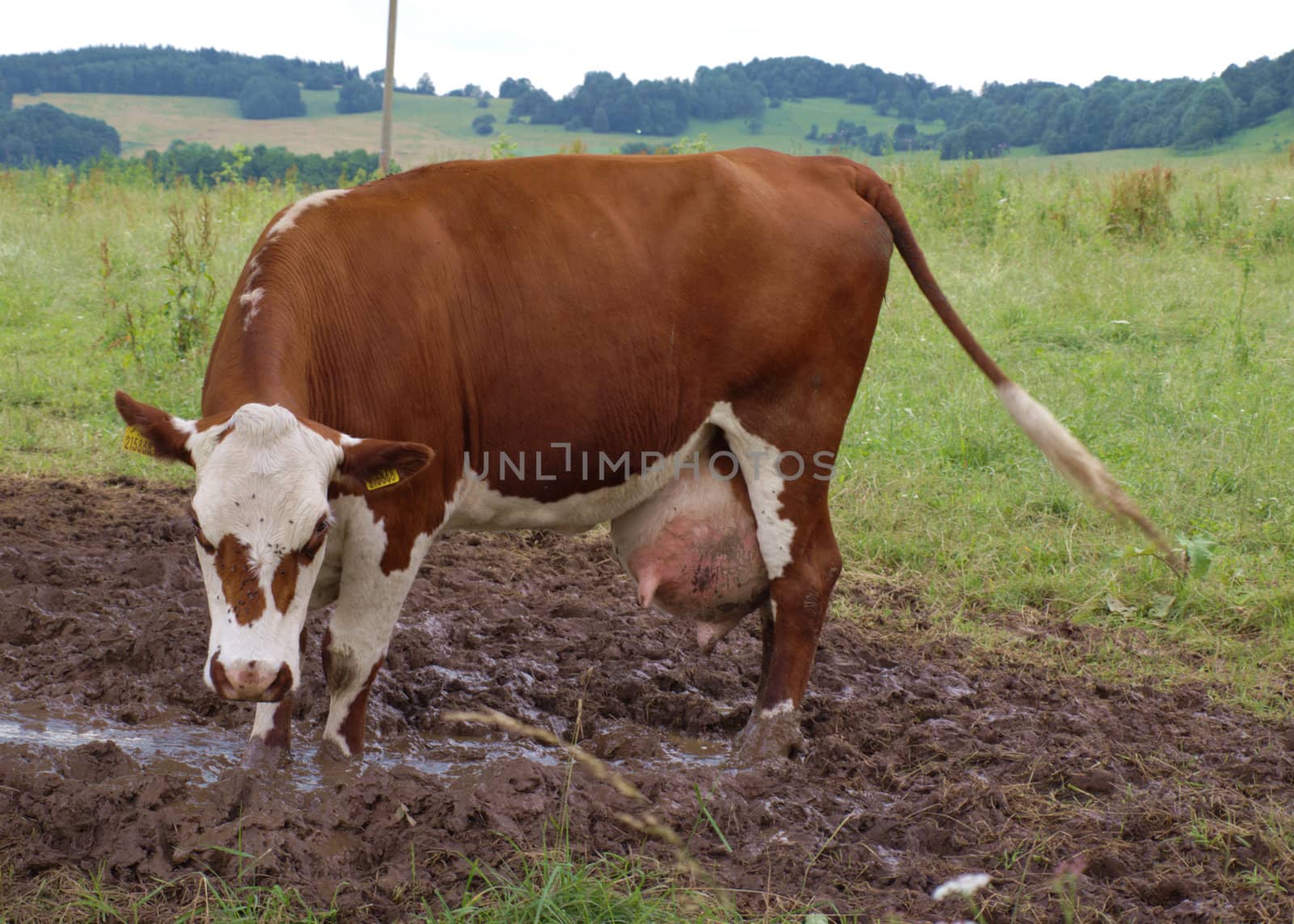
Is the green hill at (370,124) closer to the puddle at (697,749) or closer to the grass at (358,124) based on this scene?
the grass at (358,124)

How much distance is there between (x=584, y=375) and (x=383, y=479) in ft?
3.09

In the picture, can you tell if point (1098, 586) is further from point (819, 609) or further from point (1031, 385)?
point (1031, 385)

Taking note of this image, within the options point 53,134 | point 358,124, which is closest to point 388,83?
point 53,134

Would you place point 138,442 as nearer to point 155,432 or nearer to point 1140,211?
point 155,432

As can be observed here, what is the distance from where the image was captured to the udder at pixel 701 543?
434 centimetres

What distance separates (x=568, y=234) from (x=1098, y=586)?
10.3 feet

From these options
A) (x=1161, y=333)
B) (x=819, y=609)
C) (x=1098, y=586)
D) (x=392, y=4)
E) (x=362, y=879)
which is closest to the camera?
(x=362, y=879)

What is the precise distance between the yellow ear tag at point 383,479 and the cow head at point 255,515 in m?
0.06

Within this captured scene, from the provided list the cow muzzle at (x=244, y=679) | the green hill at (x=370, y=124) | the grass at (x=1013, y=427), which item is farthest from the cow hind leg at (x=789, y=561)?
the green hill at (x=370, y=124)

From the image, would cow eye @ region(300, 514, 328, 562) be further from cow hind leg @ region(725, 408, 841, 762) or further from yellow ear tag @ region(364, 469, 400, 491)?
cow hind leg @ region(725, 408, 841, 762)

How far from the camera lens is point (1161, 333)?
9.46 meters

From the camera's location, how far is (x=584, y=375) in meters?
3.95

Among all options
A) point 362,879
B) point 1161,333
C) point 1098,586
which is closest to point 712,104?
point 1161,333

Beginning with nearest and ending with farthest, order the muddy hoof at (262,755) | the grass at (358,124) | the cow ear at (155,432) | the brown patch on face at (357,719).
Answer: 1. the cow ear at (155,432)
2. the muddy hoof at (262,755)
3. the brown patch on face at (357,719)
4. the grass at (358,124)
